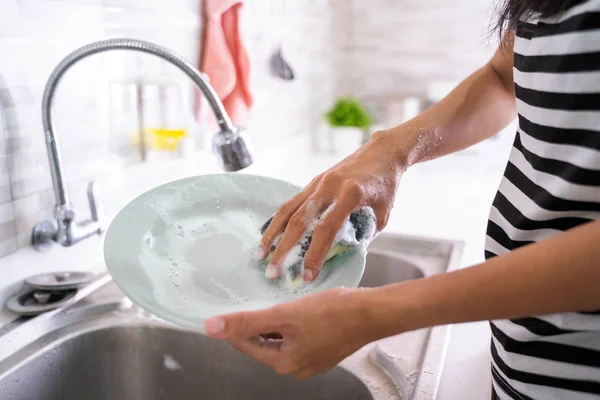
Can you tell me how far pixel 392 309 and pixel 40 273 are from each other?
65cm

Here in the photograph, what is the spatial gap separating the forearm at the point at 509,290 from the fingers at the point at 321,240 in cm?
16

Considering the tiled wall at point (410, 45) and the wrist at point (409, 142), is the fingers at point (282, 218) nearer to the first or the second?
the wrist at point (409, 142)

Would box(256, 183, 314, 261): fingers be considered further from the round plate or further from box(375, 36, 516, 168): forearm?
box(375, 36, 516, 168): forearm

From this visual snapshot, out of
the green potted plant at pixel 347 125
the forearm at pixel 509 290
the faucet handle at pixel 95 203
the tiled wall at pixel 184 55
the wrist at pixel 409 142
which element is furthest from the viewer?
the green potted plant at pixel 347 125

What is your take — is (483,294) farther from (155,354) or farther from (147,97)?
(147,97)

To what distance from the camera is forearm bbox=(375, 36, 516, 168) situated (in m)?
0.75

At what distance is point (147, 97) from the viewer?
42.3 inches

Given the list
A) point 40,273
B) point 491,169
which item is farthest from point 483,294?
point 491,169

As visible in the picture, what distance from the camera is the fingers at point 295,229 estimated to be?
632mm

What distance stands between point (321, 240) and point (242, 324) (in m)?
0.16

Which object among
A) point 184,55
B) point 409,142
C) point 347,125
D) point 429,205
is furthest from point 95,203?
point 347,125

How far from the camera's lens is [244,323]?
1.60ft

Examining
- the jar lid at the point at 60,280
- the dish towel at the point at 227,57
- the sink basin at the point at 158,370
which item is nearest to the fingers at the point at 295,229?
the sink basin at the point at 158,370

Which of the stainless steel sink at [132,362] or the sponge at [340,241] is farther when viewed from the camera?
the stainless steel sink at [132,362]
